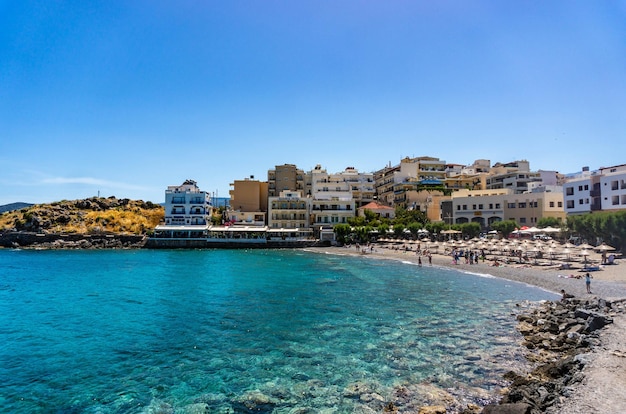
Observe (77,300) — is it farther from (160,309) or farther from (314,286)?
(314,286)

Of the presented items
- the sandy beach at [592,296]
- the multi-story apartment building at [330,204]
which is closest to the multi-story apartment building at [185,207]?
the multi-story apartment building at [330,204]

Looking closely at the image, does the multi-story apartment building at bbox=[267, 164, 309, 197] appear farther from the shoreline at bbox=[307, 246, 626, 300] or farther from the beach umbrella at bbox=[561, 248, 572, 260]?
the beach umbrella at bbox=[561, 248, 572, 260]

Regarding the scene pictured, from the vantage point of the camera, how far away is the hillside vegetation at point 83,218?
92250 mm

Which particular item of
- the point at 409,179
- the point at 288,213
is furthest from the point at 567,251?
the point at 409,179

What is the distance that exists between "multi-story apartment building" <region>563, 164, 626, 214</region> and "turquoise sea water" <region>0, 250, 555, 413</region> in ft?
96.0

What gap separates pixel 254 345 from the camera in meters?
17.0

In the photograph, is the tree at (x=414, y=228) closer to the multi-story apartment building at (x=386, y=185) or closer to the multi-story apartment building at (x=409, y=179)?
the multi-story apartment building at (x=409, y=179)

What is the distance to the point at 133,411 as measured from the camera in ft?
36.7

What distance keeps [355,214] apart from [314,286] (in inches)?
2175

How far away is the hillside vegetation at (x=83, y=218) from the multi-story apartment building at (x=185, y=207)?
790cm

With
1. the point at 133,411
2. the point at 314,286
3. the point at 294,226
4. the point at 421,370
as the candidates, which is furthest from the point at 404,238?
the point at 133,411

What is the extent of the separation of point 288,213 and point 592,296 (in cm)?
6575

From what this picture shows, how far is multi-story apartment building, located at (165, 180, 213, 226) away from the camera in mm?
87500

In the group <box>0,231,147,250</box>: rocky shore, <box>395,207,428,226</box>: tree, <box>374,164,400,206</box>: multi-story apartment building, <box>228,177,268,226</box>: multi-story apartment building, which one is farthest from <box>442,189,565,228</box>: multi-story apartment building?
<box>0,231,147,250</box>: rocky shore
